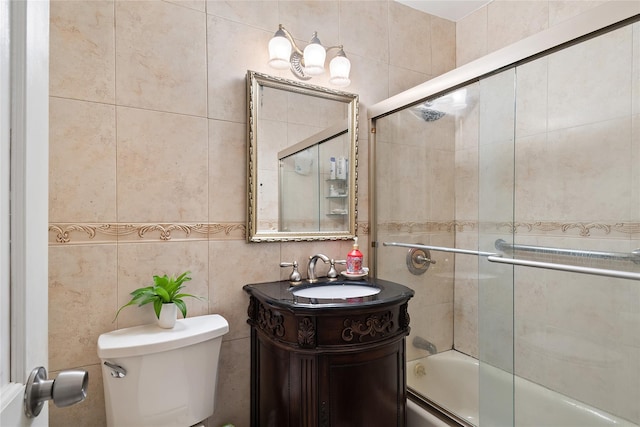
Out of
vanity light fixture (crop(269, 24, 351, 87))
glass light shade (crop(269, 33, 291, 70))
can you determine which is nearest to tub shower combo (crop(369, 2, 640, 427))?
vanity light fixture (crop(269, 24, 351, 87))

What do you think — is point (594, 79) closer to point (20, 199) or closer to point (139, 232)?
point (20, 199)

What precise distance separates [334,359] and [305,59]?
1.35 meters

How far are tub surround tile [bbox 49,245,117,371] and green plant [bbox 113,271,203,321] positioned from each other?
0.25ft

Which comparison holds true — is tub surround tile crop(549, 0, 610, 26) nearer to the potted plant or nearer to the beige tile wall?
the beige tile wall

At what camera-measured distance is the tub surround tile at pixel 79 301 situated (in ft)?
4.25

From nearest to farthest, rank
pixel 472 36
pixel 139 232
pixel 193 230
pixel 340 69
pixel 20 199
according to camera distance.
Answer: pixel 20 199 < pixel 139 232 < pixel 193 230 < pixel 340 69 < pixel 472 36

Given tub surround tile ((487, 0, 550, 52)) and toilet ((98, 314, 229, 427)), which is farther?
tub surround tile ((487, 0, 550, 52))

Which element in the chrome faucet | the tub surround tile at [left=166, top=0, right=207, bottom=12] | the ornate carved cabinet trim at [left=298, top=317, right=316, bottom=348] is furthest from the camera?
the chrome faucet

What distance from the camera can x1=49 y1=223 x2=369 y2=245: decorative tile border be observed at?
1.31m

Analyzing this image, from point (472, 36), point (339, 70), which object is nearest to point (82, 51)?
point (339, 70)

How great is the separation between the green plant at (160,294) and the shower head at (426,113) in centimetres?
141

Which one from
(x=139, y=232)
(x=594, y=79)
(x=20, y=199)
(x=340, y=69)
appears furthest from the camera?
(x=340, y=69)

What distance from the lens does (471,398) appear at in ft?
5.86

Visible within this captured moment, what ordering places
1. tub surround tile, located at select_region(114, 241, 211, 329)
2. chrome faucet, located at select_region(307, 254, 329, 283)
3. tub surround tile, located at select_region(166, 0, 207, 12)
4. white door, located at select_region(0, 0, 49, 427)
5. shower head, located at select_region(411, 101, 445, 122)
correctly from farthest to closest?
shower head, located at select_region(411, 101, 445, 122), chrome faucet, located at select_region(307, 254, 329, 283), tub surround tile, located at select_region(166, 0, 207, 12), tub surround tile, located at select_region(114, 241, 211, 329), white door, located at select_region(0, 0, 49, 427)
